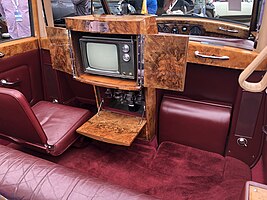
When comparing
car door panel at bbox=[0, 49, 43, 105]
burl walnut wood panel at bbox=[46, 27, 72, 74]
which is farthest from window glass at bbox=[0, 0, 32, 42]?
burl walnut wood panel at bbox=[46, 27, 72, 74]

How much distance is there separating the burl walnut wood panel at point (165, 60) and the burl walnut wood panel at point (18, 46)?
1189 mm

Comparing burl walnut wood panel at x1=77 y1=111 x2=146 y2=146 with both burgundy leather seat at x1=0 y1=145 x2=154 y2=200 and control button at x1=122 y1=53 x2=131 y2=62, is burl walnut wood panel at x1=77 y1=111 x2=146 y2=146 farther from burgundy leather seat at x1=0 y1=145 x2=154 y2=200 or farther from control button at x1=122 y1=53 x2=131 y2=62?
burgundy leather seat at x1=0 y1=145 x2=154 y2=200

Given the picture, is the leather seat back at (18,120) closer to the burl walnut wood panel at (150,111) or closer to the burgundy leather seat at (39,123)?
the burgundy leather seat at (39,123)

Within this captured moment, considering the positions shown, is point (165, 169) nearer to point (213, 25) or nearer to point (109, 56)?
point (109, 56)

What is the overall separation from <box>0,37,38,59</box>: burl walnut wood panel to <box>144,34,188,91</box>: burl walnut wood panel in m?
1.19

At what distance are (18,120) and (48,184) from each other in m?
0.68

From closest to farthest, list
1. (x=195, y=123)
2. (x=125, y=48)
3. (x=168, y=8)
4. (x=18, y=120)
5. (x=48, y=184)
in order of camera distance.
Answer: (x=48, y=184) < (x=18, y=120) < (x=125, y=48) < (x=195, y=123) < (x=168, y=8)

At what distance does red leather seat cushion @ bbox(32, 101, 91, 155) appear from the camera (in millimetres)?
1691

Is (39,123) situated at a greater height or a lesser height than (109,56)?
lesser

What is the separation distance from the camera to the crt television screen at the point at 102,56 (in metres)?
1.68

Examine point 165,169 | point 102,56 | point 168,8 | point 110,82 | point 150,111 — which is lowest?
point 165,169

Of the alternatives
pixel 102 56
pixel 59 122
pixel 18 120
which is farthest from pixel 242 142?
pixel 18 120

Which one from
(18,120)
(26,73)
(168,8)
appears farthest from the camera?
(168,8)

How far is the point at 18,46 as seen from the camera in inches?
83.0
